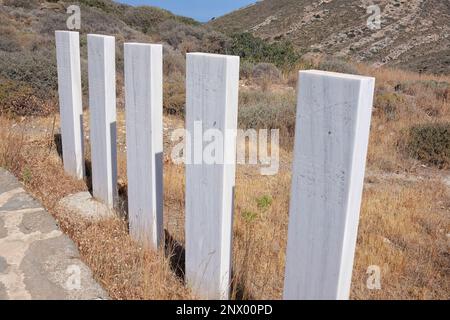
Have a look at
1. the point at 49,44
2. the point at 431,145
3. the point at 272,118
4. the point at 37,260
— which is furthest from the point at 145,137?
the point at 49,44

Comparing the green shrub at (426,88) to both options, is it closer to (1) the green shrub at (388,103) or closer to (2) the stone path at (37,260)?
→ (1) the green shrub at (388,103)

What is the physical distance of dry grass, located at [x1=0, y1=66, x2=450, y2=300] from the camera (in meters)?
2.47

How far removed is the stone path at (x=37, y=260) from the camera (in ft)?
6.64

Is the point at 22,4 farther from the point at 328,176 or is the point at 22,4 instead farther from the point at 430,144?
the point at 328,176

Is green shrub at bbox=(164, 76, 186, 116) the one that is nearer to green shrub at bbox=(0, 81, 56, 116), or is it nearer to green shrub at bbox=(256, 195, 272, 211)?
green shrub at bbox=(0, 81, 56, 116)

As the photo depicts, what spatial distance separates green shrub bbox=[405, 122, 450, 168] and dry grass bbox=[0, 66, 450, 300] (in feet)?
0.95

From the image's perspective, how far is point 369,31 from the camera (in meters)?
31.5

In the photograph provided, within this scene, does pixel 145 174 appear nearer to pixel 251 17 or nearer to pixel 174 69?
pixel 174 69

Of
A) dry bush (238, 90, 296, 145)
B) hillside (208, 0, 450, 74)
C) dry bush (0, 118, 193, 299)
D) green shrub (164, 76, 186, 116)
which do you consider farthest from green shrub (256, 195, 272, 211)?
hillside (208, 0, 450, 74)

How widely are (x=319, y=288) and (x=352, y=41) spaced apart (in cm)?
3131

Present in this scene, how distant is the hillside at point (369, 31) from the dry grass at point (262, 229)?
18633 millimetres

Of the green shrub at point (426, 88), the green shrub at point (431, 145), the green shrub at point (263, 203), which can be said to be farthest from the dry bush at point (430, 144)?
the green shrub at point (426, 88)
